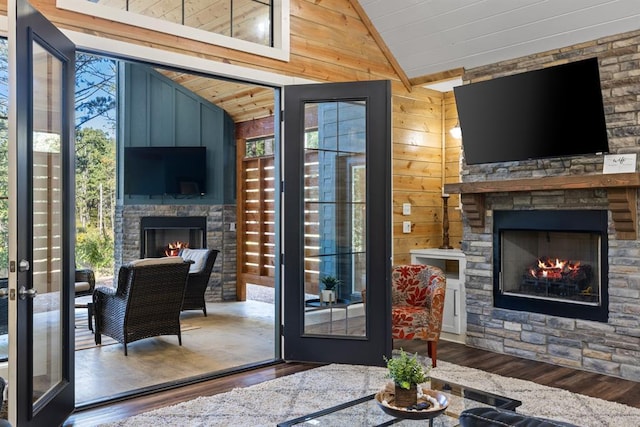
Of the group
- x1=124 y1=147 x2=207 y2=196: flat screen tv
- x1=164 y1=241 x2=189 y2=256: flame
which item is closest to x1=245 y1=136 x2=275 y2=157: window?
x1=124 y1=147 x2=207 y2=196: flat screen tv

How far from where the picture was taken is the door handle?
259cm

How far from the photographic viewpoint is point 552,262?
472 centimetres

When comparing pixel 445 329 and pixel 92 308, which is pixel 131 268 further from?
pixel 445 329

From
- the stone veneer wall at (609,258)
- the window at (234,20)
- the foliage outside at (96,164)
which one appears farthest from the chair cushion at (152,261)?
the foliage outside at (96,164)

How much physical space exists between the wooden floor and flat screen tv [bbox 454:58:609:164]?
5.47 feet

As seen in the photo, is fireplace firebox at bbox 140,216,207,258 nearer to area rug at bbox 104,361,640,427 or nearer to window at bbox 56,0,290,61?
window at bbox 56,0,290,61

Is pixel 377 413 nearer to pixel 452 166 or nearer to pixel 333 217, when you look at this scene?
pixel 333 217

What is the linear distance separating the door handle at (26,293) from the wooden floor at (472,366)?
950 mm

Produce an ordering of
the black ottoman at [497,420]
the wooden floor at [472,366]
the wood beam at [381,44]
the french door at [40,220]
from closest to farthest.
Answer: the black ottoman at [497,420] → the french door at [40,220] → the wooden floor at [472,366] → the wood beam at [381,44]

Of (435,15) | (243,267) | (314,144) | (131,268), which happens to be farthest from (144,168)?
(435,15)

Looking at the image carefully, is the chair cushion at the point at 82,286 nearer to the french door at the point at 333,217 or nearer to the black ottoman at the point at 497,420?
the french door at the point at 333,217

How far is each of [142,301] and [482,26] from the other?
3.71 m

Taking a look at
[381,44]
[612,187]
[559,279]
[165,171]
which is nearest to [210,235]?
[165,171]

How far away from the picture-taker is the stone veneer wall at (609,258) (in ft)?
13.4
